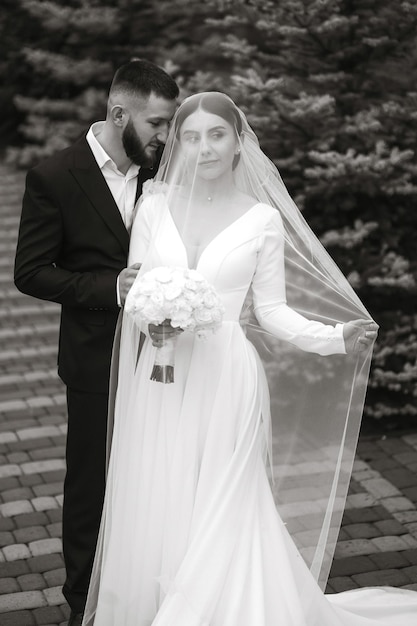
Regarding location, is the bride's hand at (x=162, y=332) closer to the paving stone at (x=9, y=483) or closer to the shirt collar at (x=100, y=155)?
the shirt collar at (x=100, y=155)

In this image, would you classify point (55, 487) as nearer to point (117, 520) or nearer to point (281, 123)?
point (117, 520)

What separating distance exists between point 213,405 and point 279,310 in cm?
44

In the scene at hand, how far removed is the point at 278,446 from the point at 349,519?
4.53ft

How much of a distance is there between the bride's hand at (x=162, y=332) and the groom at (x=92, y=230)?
234 millimetres

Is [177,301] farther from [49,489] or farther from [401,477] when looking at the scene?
[401,477]

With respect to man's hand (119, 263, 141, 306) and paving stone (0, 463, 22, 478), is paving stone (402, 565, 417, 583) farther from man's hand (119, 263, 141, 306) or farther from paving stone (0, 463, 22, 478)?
paving stone (0, 463, 22, 478)

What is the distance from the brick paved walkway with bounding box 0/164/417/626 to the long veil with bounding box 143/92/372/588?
2.27 feet

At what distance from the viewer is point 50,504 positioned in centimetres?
518

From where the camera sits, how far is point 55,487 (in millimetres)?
5371

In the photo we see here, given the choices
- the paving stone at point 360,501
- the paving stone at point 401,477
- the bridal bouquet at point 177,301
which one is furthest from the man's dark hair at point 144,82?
the paving stone at point 401,477

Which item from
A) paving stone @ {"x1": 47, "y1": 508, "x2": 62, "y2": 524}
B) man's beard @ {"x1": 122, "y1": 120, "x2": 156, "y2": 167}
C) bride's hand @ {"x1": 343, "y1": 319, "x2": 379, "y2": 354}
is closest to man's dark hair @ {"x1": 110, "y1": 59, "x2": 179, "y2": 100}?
man's beard @ {"x1": 122, "y1": 120, "x2": 156, "y2": 167}

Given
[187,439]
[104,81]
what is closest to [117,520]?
[187,439]

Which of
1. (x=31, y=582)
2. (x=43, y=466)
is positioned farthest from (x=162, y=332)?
(x=43, y=466)

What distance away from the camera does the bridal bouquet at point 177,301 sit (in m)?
3.25
